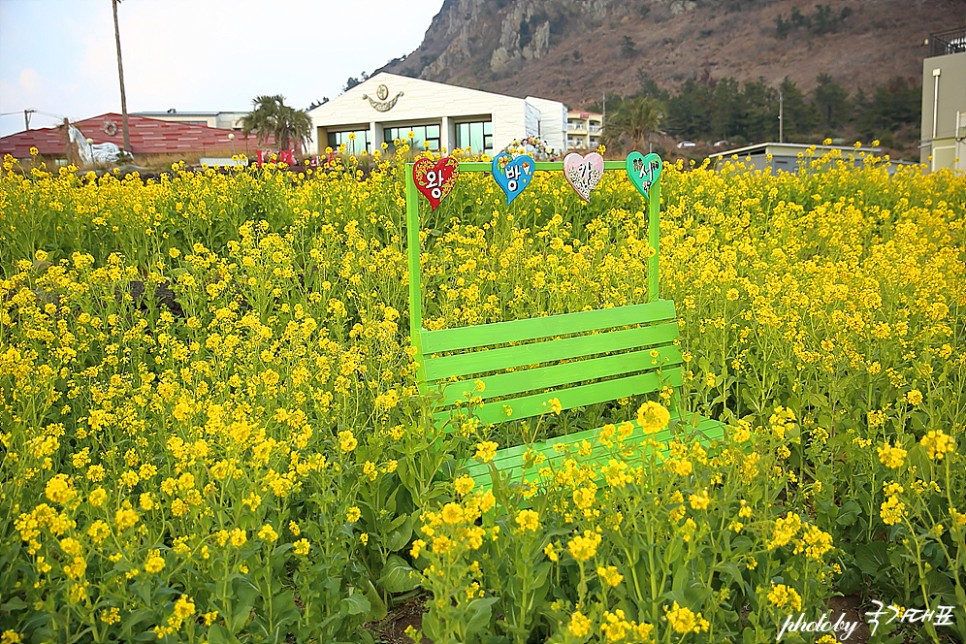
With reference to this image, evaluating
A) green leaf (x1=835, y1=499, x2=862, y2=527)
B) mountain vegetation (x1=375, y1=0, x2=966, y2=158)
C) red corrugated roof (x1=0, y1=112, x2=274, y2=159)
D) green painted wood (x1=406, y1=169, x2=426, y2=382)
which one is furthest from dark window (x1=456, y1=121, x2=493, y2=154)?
green leaf (x1=835, y1=499, x2=862, y2=527)

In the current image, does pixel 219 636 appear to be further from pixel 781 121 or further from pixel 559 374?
pixel 781 121

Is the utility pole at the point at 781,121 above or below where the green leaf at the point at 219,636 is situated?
above

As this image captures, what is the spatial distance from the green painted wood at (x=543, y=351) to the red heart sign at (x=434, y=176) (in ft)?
1.98

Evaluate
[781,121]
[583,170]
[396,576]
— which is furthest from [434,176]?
[781,121]

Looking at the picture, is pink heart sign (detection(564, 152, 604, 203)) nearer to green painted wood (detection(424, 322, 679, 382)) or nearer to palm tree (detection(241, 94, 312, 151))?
green painted wood (detection(424, 322, 679, 382))

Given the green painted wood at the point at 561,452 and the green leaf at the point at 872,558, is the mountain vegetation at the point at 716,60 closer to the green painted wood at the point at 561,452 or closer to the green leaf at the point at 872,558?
the green painted wood at the point at 561,452

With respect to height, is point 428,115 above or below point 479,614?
above

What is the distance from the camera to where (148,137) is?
4303cm

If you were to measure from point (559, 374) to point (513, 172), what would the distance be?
86 centimetres

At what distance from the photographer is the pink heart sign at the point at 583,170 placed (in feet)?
11.2

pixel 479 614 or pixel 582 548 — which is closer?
pixel 582 548

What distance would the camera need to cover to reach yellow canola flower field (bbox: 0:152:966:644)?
1.89 meters

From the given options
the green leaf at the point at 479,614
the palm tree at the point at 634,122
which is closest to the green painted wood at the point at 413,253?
the green leaf at the point at 479,614

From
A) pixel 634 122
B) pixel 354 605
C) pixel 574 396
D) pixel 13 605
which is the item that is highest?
pixel 634 122
